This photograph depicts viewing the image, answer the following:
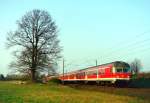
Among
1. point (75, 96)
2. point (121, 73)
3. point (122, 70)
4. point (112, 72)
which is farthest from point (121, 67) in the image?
point (75, 96)

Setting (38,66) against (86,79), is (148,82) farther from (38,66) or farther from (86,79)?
(38,66)

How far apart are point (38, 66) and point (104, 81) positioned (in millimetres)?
13479

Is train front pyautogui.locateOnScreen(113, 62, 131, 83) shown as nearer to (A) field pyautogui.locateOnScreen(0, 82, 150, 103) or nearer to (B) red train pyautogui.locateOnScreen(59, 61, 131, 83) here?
(B) red train pyautogui.locateOnScreen(59, 61, 131, 83)

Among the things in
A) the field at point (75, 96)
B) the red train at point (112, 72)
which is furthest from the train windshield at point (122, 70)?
the field at point (75, 96)

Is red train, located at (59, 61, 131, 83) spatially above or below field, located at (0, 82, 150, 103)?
above

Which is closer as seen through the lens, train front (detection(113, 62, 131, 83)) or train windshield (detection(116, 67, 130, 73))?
train front (detection(113, 62, 131, 83))

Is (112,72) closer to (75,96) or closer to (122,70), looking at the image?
(122,70)

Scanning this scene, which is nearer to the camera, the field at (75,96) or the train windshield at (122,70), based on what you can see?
the field at (75,96)

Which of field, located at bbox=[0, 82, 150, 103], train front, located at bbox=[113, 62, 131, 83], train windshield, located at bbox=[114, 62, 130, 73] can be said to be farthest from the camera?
train windshield, located at bbox=[114, 62, 130, 73]

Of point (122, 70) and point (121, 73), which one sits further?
point (122, 70)

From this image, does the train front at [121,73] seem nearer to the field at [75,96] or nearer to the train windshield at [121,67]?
the train windshield at [121,67]

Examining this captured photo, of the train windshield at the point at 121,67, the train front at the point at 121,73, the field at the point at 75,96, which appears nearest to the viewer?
the field at the point at 75,96

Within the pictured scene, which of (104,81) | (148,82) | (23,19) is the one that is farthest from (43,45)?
(148,82)

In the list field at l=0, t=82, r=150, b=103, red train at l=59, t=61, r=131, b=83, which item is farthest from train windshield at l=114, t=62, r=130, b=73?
field at l=0, t=82, r=150, b=103
